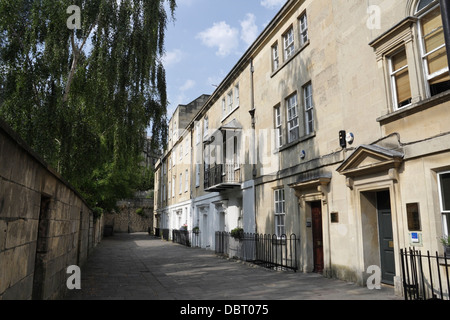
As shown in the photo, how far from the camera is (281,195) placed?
12.8m

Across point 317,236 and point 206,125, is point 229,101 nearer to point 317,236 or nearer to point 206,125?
point 206,125

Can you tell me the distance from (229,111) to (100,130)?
8358mm

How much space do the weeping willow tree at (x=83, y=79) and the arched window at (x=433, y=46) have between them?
7838mm

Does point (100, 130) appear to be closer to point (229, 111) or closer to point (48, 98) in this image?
point (48, 98)

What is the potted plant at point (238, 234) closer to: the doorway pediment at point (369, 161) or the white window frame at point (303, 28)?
the doorway pediment at point (369, 161)

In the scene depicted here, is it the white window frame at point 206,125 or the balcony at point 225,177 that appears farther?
the white window frame at point 206,125

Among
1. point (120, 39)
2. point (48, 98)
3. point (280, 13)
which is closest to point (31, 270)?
point (48, 98)

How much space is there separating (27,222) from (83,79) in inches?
304

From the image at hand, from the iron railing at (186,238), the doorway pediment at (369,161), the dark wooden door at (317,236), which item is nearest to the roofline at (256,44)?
the doorway pediment at (369,161)

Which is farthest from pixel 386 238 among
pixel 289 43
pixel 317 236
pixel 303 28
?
pixel 289 43

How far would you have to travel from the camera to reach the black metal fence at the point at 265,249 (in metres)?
11.5

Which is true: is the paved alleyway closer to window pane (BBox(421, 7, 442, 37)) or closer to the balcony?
the balcony

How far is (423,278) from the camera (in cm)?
633

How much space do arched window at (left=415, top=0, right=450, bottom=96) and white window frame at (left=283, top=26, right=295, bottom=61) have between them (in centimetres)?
538
